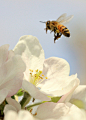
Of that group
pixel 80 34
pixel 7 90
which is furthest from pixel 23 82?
pixel 80 34

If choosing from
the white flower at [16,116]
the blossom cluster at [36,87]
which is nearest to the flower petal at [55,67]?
the blossom cluster at [36,87]

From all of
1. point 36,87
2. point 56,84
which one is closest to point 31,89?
point 36,87

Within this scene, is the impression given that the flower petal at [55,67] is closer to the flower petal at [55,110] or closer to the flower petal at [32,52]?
the flower petal at [32,52]

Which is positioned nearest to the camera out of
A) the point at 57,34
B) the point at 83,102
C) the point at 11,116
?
the point at 11,116

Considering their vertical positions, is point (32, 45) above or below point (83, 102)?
above

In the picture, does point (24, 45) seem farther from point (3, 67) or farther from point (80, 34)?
point (80, 34)

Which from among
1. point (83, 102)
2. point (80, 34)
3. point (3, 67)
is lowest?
point (80, 34)

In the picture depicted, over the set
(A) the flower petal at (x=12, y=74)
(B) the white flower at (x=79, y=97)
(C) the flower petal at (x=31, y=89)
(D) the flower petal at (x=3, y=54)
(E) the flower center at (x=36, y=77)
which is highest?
(D) the flower petal at (x=3, y=54)

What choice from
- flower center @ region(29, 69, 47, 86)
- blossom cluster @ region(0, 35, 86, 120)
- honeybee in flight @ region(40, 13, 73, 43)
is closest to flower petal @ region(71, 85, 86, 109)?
blossom cluster @ region(0, 35, 86, 120)
